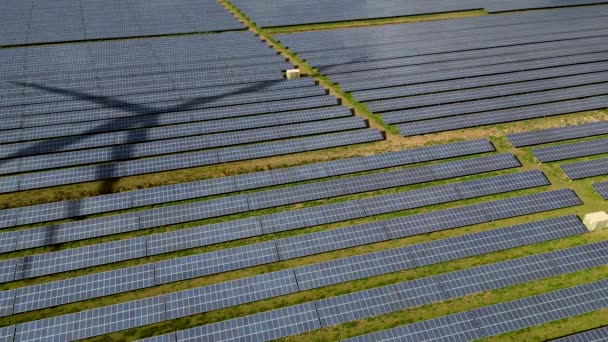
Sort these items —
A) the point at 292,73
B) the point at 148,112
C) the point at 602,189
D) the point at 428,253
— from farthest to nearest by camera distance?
1. the point at 292,73
2. the point at 148,112
3. the point at 602,189
4. the point at 428,253

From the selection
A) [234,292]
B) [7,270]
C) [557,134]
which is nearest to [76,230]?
[7,270]

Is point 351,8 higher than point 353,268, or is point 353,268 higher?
point 351,8

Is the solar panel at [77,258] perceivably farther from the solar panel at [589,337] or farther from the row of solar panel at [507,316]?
the solar panel at [589,337]

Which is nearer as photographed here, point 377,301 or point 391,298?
point 377,301

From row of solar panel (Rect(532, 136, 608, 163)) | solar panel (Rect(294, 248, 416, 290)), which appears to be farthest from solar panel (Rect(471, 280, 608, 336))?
row of solar panel (Rect(532, 136, 608, 163))

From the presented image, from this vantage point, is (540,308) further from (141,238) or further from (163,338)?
(141,238)

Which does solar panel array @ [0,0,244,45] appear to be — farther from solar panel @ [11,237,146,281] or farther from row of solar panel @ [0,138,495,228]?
solar panel @ [11,237,146,281]

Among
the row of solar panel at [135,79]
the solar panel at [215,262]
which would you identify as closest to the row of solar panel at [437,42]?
the row of solar panel at [135,79]

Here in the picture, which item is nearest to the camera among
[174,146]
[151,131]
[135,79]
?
[174,146]
